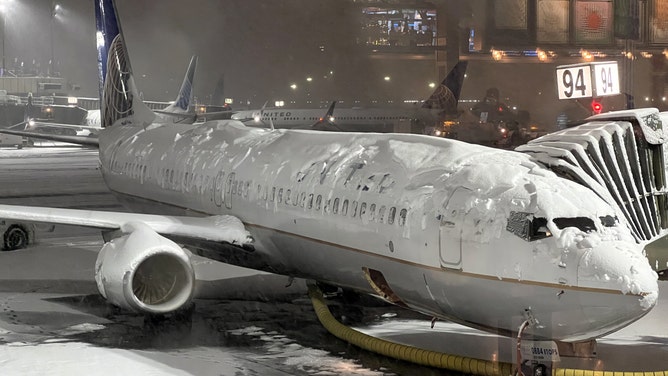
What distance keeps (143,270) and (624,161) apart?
7484 millimetres

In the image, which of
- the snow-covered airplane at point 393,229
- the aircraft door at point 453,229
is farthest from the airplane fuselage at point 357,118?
the aircraft door at point 453,229

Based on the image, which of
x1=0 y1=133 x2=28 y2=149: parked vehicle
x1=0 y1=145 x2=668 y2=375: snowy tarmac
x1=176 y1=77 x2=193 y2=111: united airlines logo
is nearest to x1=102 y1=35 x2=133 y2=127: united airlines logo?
x1=0 y1=145 x2=668 y2=375: snowy tarmac

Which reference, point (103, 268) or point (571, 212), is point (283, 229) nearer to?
point (103, 268)

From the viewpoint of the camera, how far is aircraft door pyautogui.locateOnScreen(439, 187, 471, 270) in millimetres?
12789

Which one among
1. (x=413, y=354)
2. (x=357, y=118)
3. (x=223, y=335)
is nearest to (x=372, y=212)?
(x=413, y=354)

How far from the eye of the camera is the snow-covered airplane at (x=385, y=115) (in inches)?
2466

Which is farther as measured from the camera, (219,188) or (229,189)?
(219,188)

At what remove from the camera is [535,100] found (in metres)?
82.4

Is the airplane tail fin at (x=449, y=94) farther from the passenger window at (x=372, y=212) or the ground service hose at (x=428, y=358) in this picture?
the passenger window at (x=372, y=212)

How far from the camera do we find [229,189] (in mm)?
19188

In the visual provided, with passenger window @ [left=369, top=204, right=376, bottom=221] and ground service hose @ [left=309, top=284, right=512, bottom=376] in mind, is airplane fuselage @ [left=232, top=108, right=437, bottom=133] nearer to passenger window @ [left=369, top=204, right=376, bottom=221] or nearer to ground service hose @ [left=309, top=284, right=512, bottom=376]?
ground service hose @ [left=309, top=284, right=512, bottom=376]

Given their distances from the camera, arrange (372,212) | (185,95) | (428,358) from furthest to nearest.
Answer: (185,95), (372,212), (428,358)

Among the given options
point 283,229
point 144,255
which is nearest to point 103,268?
point 144,255

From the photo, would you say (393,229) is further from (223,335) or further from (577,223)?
(223,335)
